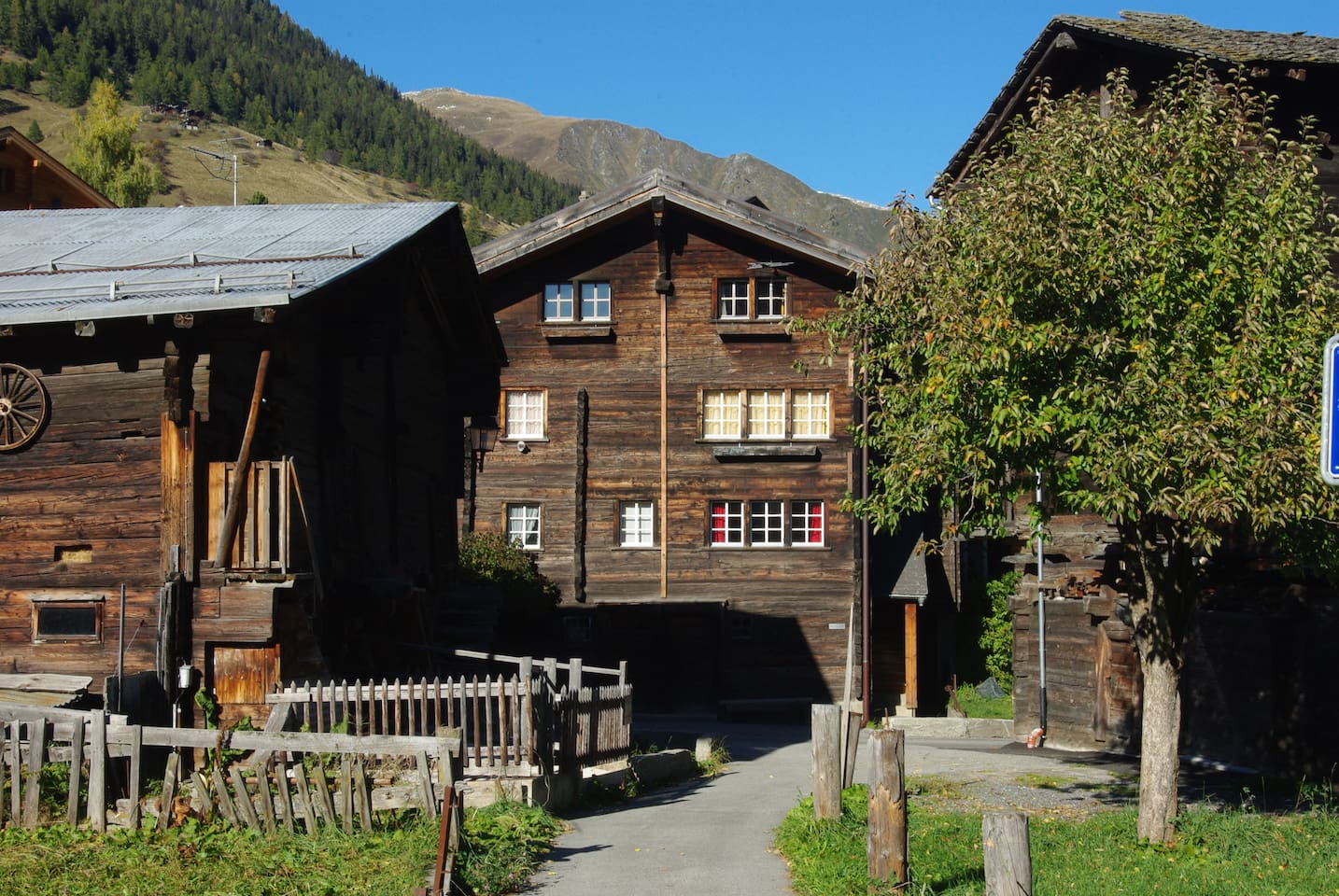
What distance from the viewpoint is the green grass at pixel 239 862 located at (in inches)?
425

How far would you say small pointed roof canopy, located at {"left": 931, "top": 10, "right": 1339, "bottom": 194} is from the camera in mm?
22141

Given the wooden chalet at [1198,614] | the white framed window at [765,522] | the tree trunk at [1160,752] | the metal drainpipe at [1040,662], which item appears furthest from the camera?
the white framed window at [765,522]

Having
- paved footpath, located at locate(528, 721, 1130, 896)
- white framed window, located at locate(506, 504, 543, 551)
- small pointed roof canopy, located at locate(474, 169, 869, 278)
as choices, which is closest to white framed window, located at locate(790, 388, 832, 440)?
small pointed roof canopy, located at locate(474, 169, 869, 278)

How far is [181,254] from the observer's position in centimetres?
1853

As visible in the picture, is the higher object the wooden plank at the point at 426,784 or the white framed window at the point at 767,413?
the white framed window at the point at 767,413

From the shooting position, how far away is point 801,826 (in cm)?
1405

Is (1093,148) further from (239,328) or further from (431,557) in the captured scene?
(431,557)

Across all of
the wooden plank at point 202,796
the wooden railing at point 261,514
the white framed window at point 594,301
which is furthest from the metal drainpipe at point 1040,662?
the wooden plank at point 202,796

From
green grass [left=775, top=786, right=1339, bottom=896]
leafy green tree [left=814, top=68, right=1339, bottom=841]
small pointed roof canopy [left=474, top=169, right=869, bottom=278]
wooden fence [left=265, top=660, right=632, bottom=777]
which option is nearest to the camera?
green grass [left=775, top=786, right=1339, bottom=896]

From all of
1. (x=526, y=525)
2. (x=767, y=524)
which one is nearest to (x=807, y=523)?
(x=767, y=524)

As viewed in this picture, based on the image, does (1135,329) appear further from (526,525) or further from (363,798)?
(526,525)

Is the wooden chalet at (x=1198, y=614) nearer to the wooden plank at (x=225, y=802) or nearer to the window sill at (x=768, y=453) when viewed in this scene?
the window sill at (x=768, y=453)

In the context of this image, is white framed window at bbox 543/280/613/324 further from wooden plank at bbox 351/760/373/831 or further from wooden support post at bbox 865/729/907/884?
wooden support post at bbox 865/729/907/884

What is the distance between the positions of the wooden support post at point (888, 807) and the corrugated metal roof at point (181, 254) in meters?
7.98
